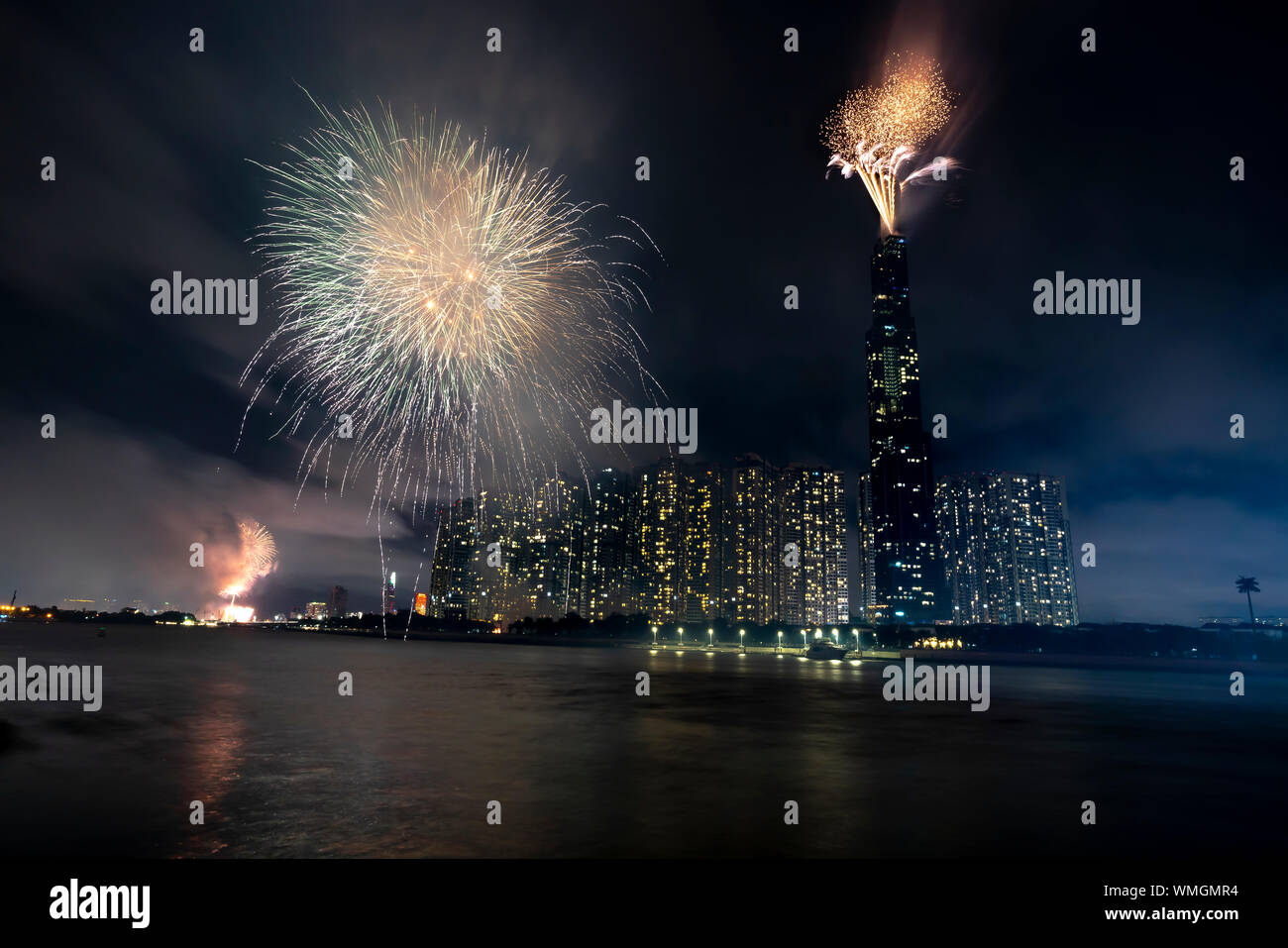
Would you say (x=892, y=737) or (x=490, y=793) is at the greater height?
(x=490, y=793)

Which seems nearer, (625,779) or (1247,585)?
(625,779)

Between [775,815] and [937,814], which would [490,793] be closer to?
[775,815]

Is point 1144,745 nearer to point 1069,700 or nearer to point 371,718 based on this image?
point 1069,700

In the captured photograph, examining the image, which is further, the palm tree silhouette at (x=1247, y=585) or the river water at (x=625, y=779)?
the palm tree silhouette at (x=1247, y=585)

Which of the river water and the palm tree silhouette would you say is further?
the palm tree silhouette

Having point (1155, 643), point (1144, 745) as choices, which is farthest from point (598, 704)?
point (1155, 643)
